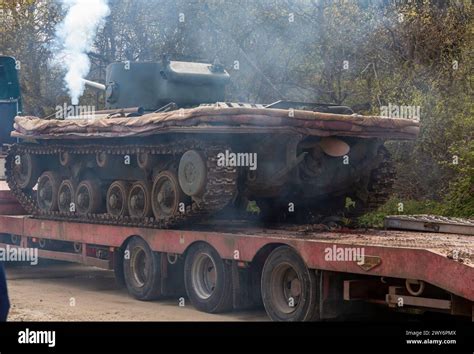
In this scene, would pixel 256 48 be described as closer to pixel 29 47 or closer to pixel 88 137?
pixel 29 47

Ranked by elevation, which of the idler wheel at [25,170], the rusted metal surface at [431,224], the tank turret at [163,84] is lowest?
the rusted metal surface at [431,224]

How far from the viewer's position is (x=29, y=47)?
28.4m

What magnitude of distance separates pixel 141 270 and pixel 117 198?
1.43 m

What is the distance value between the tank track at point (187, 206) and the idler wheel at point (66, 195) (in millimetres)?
105

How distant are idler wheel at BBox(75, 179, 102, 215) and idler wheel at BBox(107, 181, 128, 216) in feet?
1.09

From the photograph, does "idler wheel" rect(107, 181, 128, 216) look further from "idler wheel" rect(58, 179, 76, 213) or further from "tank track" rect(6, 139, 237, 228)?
"idler wheel" rect(58, 179, 76, 213)

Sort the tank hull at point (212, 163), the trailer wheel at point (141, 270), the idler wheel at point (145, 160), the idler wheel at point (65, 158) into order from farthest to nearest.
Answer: the idler wheel at point (65, 158) < the idler wheel at point (145, 160) < the trailer wheel at point (141, 270) < the tank hull at point (212, 163)

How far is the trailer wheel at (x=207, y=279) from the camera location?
11.4 m

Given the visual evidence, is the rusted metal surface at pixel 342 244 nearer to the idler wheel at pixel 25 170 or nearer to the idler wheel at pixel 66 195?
the idler wheel at pixel 66 195

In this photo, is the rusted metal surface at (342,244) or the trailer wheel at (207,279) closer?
the rusted metal surface at (342,244)

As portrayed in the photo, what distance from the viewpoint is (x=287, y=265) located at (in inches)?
411

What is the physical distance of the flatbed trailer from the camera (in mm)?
8773

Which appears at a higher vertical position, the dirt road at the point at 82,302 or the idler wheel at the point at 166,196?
the idler wheel at the point at 166,196

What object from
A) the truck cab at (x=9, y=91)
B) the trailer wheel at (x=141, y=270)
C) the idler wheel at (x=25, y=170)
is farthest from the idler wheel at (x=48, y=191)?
the trailer wheel at (x=141, y=270)
